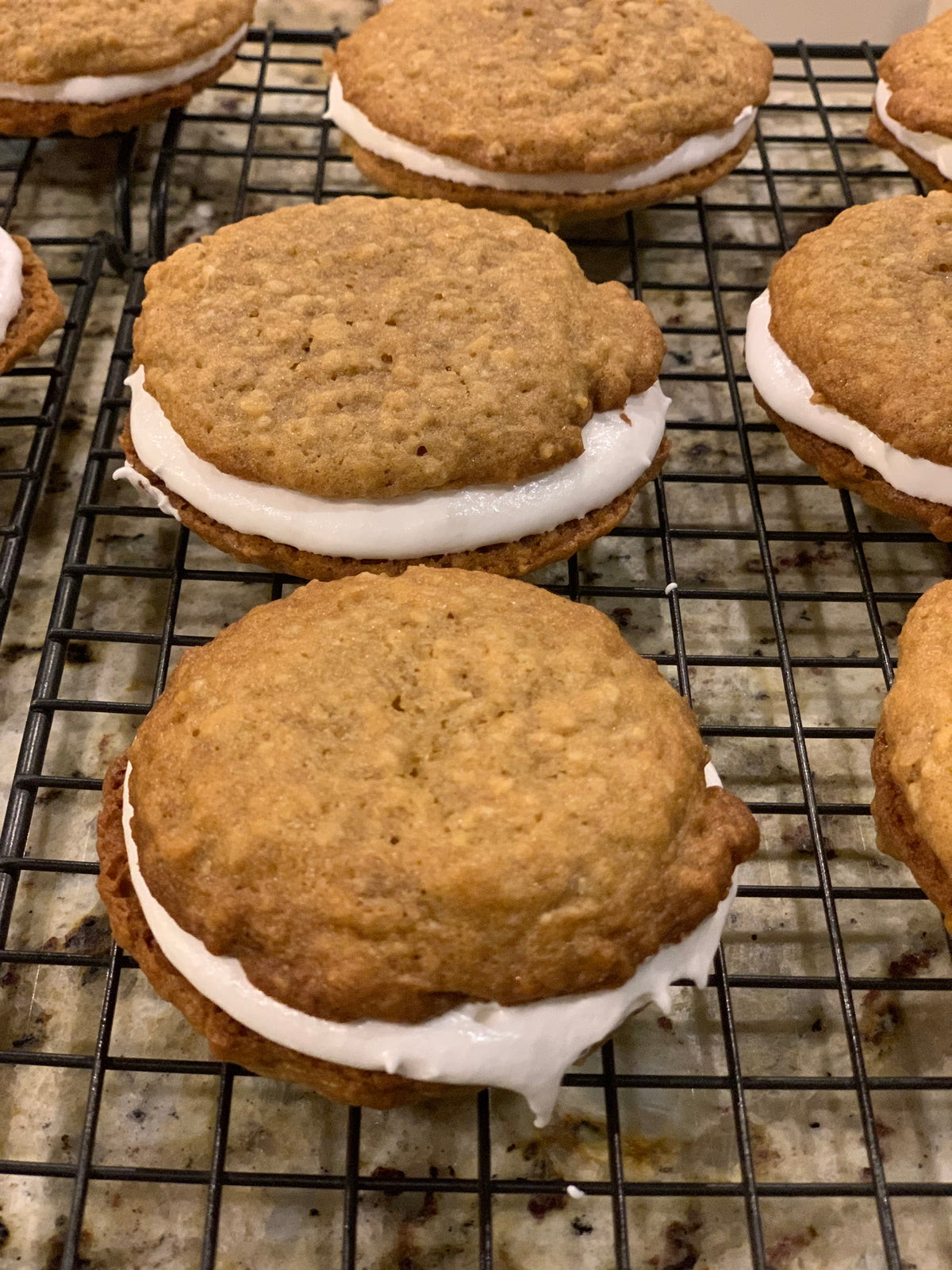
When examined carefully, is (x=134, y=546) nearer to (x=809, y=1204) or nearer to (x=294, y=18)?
(x=809, y=1204)

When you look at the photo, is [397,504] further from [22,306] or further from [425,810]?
[22,306]

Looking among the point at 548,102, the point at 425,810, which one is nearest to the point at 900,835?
the point at 425,810

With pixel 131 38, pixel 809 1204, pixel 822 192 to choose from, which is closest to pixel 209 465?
pixel 131 38

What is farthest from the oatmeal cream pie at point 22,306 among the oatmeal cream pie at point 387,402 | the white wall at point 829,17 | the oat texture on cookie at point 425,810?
the white wall at point 829,17

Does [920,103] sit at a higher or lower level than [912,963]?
higher

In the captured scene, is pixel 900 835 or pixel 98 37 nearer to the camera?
pixel 900 835

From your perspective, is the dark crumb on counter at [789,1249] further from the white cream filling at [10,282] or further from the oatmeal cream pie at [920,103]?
the oatmeal cream pie at [920,103]

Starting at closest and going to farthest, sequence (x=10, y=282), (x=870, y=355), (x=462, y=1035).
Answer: (x=462, y=1035)
(x=870, y=355)
(x=10, y=282)
